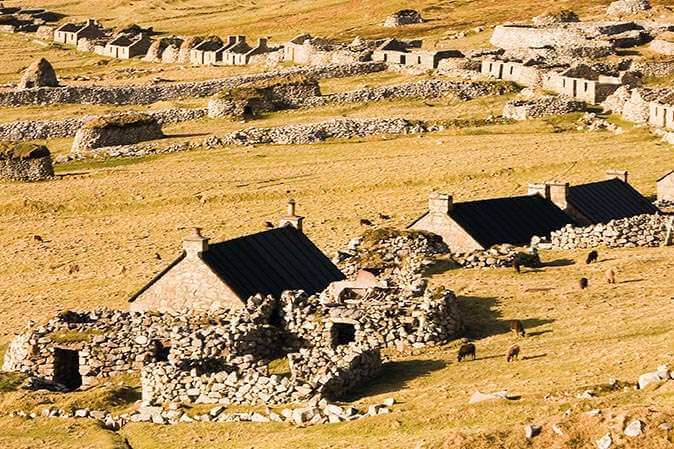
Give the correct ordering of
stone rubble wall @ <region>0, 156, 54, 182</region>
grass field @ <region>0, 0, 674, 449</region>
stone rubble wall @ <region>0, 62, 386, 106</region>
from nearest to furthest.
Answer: grass field @ <region>0, 0, 674, 449</region> < stone rubble wall @ <region>0, 156, 54, 182</region> < stone rubble wall @ <region>0, 62, 386, 106</region>

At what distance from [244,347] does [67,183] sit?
4564 centimetres

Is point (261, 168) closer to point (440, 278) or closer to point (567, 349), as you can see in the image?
point (440, 278)

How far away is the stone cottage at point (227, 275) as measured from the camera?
1652 inches

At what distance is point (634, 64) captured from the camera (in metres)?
107

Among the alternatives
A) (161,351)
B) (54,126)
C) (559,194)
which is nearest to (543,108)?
(54,126)

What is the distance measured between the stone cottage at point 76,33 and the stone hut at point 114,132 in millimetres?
71974

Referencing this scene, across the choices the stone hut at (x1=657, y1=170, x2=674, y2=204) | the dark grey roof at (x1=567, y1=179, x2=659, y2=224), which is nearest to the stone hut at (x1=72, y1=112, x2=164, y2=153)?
the stone hut at (x1=657, y1=170, x2=674, y2=204)

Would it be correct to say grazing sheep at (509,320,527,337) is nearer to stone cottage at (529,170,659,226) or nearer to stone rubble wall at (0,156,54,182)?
stone cottage at (529,170,659,226)

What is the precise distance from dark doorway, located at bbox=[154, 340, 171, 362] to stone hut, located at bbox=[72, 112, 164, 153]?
180 ft

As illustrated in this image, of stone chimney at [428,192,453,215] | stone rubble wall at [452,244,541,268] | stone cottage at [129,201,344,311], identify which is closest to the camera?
stone cottage at [129,201,344,311]

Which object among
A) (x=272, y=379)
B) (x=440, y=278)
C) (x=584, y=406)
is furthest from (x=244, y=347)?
(x=584, y=406)

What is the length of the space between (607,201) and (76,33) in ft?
374

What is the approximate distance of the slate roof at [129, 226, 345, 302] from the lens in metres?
42.4

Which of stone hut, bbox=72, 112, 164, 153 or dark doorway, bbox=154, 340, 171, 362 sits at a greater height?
dark doorway, bbox=154, 340, 171, 362
